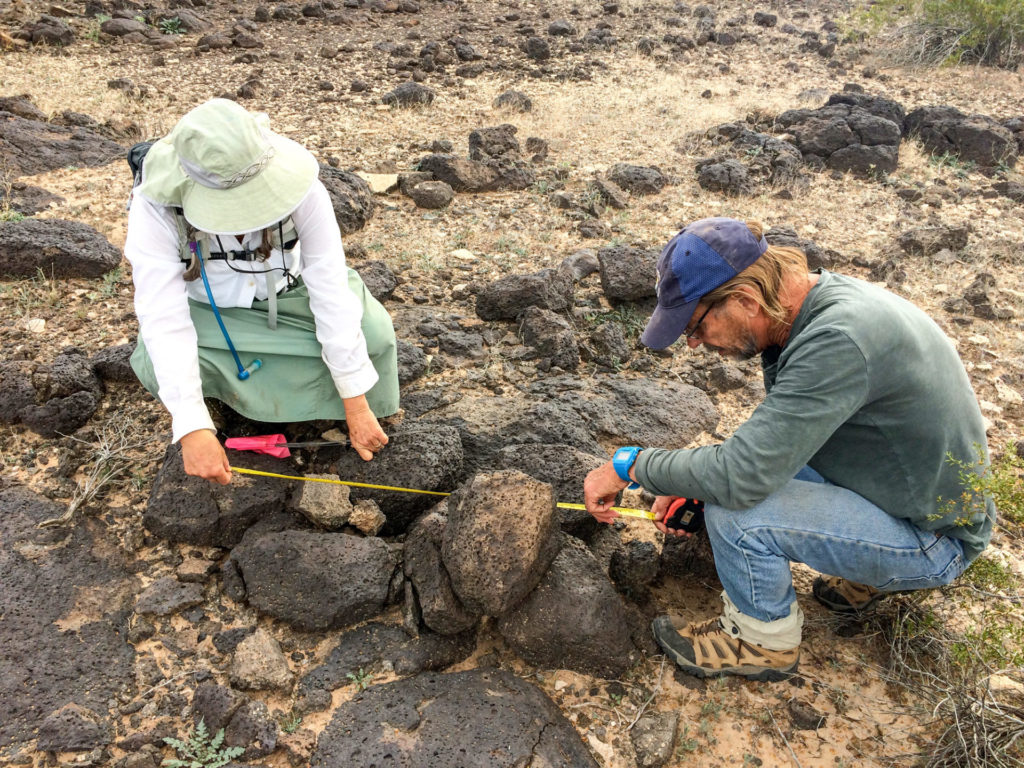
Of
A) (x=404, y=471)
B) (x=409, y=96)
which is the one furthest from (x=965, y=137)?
(x=404, y=471)

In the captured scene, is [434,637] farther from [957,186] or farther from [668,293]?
[957,186]

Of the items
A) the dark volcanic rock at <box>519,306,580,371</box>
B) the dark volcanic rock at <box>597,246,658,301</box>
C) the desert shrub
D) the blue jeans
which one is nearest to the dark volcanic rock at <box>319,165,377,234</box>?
the dark volcanic rock at <box>519,306,580,371</box>

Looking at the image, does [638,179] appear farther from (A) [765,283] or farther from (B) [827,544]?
(B) [827,544]

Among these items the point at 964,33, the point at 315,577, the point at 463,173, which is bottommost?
the point at 315,577

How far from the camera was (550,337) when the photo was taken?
3.93m

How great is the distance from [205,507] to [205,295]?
73cm

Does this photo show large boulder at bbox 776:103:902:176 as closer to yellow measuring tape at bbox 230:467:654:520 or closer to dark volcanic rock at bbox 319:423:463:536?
yellow measuring tape at bbox 230:467:654:520

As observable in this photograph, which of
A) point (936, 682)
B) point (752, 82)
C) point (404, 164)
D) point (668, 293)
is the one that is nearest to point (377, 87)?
point (404, 164)

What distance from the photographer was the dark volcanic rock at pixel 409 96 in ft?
24.0

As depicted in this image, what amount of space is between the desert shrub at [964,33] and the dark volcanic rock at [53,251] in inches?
379

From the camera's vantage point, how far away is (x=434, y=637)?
243 cm

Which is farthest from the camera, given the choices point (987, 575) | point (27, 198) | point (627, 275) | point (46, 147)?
point (46, 147)

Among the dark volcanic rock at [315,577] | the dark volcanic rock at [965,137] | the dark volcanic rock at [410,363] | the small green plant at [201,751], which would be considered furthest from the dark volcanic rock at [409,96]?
the small green plant at [201,751]

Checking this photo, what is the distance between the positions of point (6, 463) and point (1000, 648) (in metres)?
3.52
